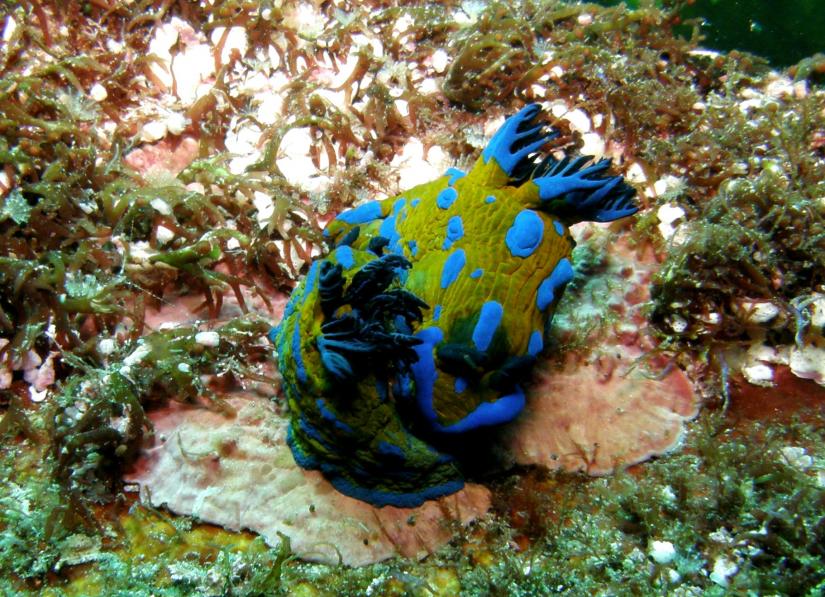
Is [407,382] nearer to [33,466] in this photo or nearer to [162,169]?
[33,466]

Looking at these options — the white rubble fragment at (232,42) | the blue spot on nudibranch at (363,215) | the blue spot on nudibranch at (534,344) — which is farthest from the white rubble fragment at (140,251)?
the blue spot on nudibranch at (534,344)

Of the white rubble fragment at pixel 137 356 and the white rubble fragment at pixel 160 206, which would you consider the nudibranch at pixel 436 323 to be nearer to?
the white rubble fragment at pixel 137 356

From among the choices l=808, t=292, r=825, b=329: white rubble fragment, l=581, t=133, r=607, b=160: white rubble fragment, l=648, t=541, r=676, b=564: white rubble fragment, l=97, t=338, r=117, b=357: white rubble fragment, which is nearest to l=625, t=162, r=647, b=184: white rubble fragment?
l=581, t=133, r=607, b=160: white rubble fragment

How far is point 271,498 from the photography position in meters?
2.94

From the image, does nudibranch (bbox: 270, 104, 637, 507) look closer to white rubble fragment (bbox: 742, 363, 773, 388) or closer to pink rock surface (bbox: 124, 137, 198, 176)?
white rubble fragment (bbox: 742, 363, 773, 388)

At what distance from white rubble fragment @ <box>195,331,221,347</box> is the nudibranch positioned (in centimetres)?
49

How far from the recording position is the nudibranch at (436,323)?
8.80ft

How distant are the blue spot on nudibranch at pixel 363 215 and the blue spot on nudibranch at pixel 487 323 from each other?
120 centimetres

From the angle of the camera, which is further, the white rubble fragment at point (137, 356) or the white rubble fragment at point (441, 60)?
the white rubble fragment at point (441, 60)

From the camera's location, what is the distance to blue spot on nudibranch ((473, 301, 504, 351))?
2854 millimetres

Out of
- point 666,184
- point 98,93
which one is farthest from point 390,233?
point 98,93

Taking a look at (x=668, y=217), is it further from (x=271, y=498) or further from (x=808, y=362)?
(x=271, y=498)

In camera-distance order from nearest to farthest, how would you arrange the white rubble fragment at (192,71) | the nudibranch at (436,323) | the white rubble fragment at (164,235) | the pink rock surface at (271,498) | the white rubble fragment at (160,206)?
the nudibranch at (436,323) → the pink rock surface at (271,498) → the white rubble fragment at (160,206) → the white rubble fragment at (164,235) → the white rubble fragment at (192,71)

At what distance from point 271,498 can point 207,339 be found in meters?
1.10
